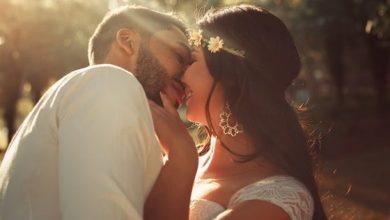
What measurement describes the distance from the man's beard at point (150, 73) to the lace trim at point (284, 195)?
705 millimetres

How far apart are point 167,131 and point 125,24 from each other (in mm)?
704

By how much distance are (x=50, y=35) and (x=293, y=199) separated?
2180 cm

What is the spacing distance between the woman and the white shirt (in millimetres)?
1467

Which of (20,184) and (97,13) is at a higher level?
(20,184)

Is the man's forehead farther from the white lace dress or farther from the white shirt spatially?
the white shirt

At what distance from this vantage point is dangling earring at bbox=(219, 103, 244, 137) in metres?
3.84

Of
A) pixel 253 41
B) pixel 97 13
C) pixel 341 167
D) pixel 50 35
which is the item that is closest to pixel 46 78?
pixel 50 35

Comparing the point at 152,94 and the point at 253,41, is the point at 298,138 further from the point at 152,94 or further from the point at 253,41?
the point at 152,94

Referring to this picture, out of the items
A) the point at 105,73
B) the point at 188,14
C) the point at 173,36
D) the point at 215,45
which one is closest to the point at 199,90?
the point at 215,45

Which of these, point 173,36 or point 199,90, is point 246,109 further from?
point 173,36

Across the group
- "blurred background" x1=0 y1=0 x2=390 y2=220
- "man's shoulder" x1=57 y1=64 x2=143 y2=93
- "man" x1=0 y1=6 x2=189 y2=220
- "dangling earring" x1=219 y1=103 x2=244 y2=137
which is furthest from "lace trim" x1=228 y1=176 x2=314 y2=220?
"blurred background" x1=0 y1=0 x2=390 y2=220

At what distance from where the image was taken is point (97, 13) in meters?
23.1

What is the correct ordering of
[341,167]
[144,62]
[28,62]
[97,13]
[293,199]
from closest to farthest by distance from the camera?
[144,62], [293,199], [341,167], [97,13], [28,62]

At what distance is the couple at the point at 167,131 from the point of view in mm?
1902
